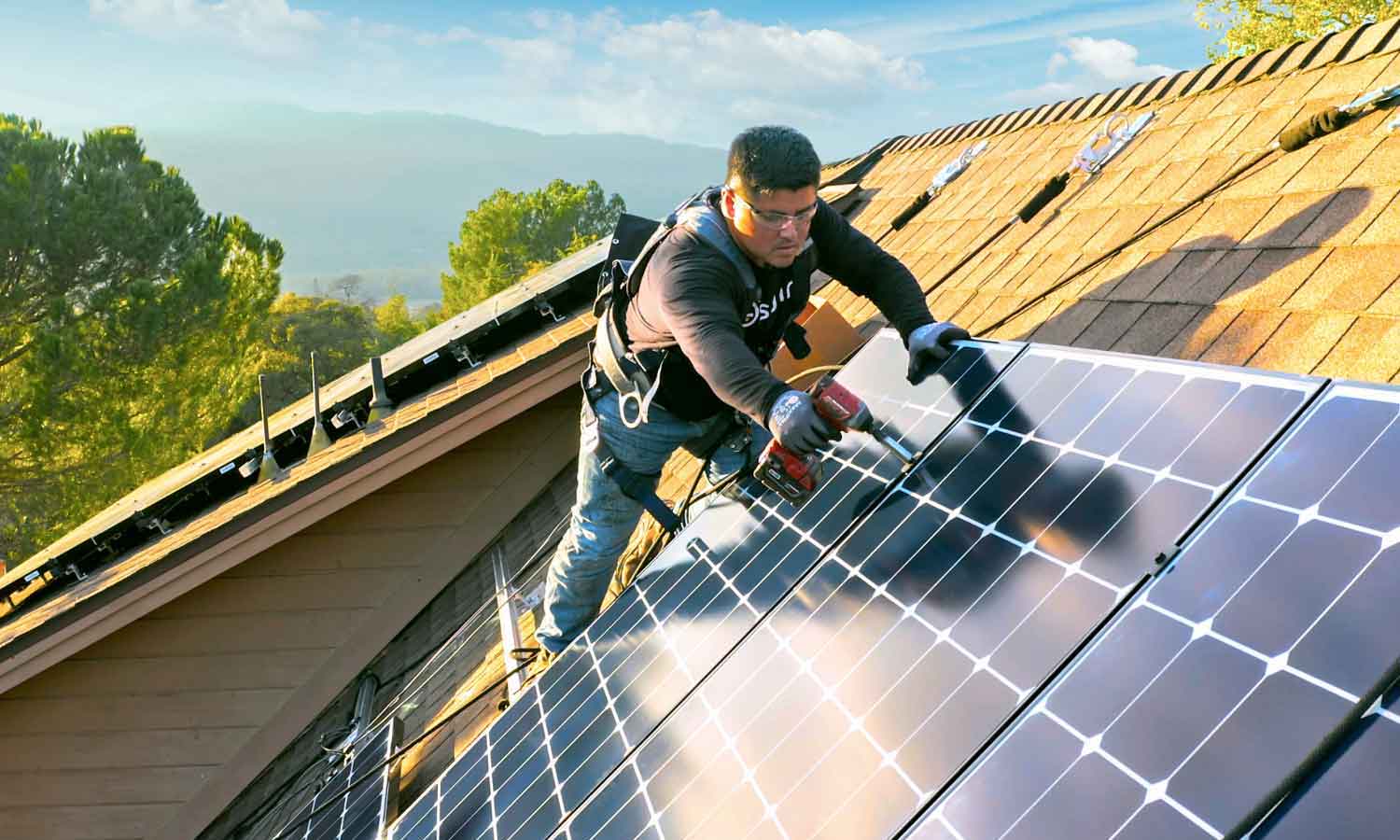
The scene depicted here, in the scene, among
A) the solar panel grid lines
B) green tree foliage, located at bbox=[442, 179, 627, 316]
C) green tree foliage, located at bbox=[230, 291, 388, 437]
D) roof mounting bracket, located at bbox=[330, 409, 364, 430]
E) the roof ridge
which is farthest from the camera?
green tree foliage, located at bbox=[442, 179, 627, 316]

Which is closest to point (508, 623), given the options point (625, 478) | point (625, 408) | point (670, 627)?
point (625, 478)

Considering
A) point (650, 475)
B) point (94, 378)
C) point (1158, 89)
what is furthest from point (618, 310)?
point (94, 378)

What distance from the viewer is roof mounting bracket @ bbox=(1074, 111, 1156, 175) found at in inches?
279

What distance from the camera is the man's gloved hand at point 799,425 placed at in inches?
146

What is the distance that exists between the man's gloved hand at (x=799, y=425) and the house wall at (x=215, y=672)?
6.50 m

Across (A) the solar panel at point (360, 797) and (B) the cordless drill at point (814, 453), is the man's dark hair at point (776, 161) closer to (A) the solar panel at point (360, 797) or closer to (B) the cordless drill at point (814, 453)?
(B) the cordless drill at point (814, 453)

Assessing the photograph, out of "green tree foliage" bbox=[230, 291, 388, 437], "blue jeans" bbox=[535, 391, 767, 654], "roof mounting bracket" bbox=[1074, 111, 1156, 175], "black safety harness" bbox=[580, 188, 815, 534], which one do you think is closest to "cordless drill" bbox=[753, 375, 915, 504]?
"black safety harness" bbox=[580, 188, 815, 534]

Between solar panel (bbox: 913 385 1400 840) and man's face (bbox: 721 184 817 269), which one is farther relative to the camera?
man's face (bbox: 721 184 817 269)

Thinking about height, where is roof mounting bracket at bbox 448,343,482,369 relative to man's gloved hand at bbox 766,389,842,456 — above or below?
above

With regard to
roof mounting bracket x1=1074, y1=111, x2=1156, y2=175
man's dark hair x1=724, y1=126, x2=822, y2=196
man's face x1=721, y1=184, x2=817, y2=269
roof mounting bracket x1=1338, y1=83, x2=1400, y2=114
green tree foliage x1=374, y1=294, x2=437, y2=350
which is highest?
green tree foliage x1=374, y1=294, x2=437, y2=350

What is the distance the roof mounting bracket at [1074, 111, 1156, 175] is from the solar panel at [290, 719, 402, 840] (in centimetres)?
617

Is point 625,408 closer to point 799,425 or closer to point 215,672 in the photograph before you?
point 799,425

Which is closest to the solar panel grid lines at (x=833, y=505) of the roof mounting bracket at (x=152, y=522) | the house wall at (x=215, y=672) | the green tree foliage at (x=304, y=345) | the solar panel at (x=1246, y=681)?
the solar panel at (x=1246, y=681)

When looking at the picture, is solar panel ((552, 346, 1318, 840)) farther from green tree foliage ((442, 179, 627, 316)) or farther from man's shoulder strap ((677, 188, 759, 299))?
green tree foliage ((442, 179, 627, 316))
